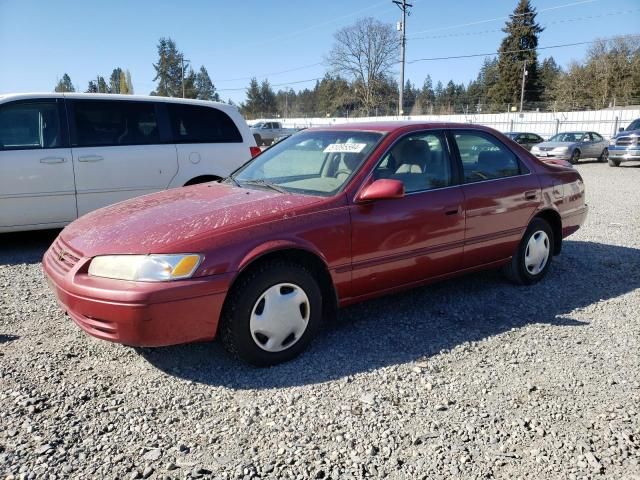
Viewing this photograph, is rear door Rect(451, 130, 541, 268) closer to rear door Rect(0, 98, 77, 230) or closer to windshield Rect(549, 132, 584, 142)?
rear door Rect(0, 98, 77, 230)

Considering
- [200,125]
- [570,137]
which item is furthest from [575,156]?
[200,125]

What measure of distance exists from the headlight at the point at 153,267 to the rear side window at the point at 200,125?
13.3 ft

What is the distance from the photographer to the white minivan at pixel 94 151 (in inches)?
224

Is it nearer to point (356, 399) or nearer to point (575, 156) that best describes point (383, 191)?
point (356, 399)

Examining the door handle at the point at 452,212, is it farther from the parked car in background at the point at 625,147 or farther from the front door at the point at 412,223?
the parked car in background at the point at 625,147

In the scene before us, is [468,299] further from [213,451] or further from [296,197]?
[213,451]

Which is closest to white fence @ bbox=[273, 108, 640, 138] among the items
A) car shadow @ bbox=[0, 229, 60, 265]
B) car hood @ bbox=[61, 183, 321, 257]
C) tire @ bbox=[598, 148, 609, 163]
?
tire @ bbox=[598, 148, 609, 163]

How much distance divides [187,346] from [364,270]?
4.35ft

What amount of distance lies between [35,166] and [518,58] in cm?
7421

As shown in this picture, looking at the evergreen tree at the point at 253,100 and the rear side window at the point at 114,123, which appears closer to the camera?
the rear side window at the point at 114,123

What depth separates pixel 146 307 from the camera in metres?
2.77

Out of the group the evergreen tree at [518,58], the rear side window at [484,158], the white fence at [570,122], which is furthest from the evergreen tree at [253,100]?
the rear side window at [484,158]

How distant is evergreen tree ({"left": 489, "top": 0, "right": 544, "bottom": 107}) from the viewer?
68.8 meters

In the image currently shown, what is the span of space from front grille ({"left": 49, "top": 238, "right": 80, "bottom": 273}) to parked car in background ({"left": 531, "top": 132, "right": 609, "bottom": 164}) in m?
21.2
